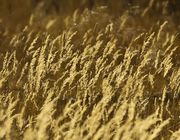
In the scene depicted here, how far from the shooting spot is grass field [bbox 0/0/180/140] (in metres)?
4.55

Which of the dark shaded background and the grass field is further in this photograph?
the dark shaded background

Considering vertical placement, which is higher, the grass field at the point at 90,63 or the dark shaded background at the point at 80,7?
the dark shaded background at the point at 80,7

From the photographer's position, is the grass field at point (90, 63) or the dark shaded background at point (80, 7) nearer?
the grass field at point (90, 63)

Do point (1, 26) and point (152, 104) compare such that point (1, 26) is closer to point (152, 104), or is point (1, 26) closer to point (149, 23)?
point (149, 23)

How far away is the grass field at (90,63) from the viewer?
14.9 feet

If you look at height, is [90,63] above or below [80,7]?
below

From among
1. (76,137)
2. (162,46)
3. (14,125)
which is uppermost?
(162,46)

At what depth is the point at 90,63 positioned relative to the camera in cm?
516

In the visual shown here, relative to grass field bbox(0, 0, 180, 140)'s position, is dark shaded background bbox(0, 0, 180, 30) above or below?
above

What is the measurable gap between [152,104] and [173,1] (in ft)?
12.1

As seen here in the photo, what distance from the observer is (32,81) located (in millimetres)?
4980

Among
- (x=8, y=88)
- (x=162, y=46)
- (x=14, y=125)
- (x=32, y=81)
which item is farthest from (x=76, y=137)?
(x=162, y=46)

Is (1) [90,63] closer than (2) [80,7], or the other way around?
(1) [90,63]

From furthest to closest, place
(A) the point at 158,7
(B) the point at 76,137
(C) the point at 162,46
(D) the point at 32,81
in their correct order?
(A) the point at 158,7 → (C) the point at 162,46 → (D) the point at 32,81 → (B) the point at 76,137
